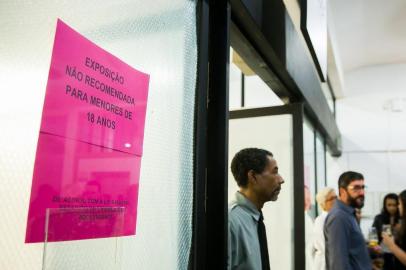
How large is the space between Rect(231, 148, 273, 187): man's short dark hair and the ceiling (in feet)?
8.75

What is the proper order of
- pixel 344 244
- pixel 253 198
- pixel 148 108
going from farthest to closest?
pixel 344 244, pixel 253 198, pixel 148 108

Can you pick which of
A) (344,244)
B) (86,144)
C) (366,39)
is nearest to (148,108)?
(86,144)

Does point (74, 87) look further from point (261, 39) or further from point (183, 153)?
point (261, 39)

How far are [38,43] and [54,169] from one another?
0.21m

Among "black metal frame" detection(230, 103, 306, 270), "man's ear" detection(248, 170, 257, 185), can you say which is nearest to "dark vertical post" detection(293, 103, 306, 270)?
"black metal frame" detection(230, 103, 306, 270)

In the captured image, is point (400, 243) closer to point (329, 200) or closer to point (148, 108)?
point (329, 200)

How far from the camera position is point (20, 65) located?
57 cm

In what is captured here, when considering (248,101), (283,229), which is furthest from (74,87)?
(248,101)

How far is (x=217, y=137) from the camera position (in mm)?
1147

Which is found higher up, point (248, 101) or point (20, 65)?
point (248, 101)

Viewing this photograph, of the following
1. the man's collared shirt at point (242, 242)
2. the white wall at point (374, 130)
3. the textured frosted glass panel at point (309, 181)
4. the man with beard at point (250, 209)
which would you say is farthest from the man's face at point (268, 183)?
the white wall at point (374, 130)

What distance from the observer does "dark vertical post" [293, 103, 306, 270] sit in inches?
93.2

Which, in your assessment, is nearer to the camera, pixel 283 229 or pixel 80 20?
pixel 80 20

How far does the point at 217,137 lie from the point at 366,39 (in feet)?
16.0
